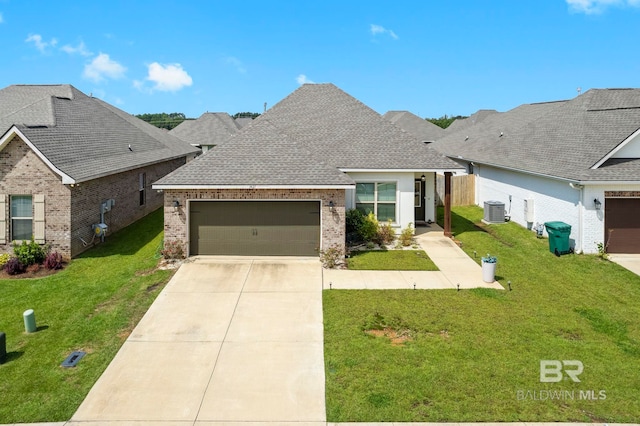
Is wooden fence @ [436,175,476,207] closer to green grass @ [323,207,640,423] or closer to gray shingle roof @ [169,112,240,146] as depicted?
green grass @ [323,207,640,423]

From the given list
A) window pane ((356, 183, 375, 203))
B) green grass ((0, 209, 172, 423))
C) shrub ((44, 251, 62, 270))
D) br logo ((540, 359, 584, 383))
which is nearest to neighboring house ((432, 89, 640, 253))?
window pane ((356, 183, 375, 203))

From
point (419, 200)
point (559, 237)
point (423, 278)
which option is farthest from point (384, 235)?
point (559, 237)

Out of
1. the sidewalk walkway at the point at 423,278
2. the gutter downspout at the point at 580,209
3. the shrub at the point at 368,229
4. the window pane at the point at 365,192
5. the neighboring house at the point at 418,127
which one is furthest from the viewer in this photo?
the neighboring house at the point at 418,127

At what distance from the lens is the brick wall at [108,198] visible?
15547mm

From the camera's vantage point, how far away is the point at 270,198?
1481cm

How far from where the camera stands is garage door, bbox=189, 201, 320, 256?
49.1 ft

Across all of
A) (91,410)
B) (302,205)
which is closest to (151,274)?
(302,205)

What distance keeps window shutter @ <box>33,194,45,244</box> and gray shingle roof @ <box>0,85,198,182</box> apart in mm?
1338

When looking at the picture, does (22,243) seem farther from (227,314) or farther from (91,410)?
(91,410)

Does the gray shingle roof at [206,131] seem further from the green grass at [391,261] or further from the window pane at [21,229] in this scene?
the green grass at [391,261]

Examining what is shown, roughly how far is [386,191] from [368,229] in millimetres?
2083

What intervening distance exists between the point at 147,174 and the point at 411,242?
14506mm

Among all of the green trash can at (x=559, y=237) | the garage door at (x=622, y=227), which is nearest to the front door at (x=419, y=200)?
the green trash can at (x=559, y=237)

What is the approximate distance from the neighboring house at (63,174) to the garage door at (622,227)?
60.4ft
